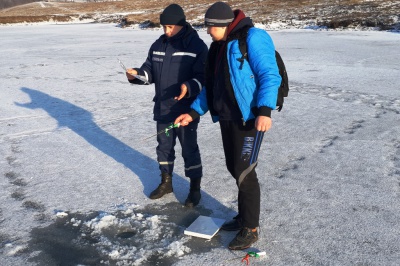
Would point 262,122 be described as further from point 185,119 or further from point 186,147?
point 186,147

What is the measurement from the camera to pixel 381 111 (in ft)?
22.6

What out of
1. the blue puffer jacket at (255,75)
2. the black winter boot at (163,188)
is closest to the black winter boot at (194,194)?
the black winter boot at (163,188)

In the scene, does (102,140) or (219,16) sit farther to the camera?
(102,140)

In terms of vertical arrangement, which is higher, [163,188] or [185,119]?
[185,119]

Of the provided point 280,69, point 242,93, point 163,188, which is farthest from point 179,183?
point 280,69

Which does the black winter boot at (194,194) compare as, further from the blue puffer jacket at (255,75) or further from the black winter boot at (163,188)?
the blue puffer jacket at (255,75)

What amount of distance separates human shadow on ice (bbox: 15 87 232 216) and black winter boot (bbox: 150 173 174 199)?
0.10 m

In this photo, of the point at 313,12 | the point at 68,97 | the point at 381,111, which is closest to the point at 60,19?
the point at 313,12

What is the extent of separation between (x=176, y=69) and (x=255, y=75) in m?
1.08

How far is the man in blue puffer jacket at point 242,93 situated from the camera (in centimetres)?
291

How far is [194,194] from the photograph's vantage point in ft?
13.1

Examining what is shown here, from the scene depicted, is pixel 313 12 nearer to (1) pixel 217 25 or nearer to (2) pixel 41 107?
(2) pixel 41 107

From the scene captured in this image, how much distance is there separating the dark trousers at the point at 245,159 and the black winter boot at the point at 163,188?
3.35 feet

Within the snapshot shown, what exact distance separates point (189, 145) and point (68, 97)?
500cm
